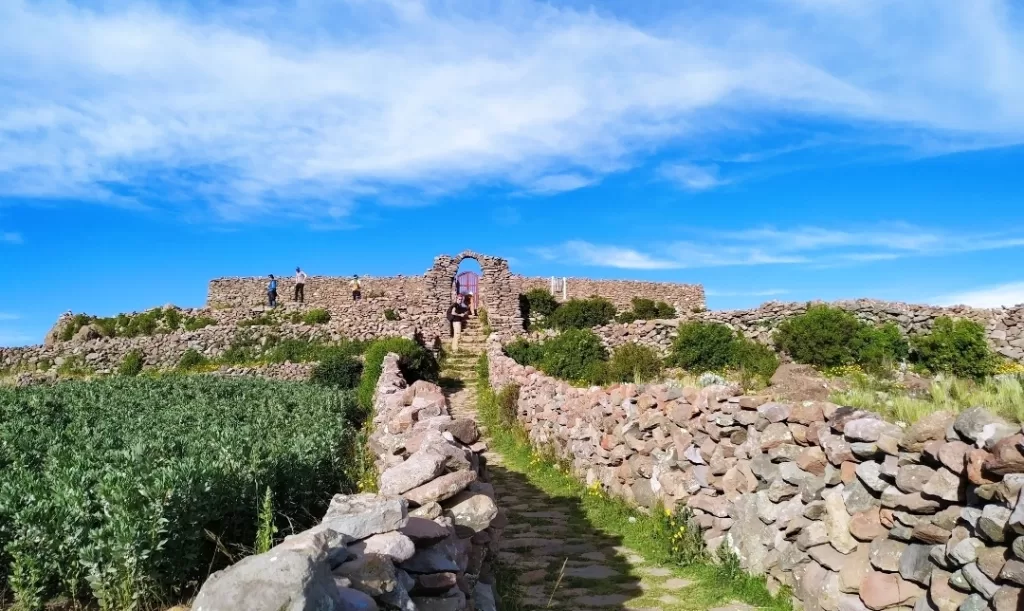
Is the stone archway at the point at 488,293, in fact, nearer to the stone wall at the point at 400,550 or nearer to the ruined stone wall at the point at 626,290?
the ruined stone wall at the point at 626,290

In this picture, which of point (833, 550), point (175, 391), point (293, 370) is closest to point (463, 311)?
point (293, 370)

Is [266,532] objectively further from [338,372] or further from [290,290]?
[290,290]

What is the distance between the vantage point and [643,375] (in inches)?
659

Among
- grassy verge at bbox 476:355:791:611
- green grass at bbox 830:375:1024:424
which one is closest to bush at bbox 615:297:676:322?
grassy verge at bbox 476:355:791:611

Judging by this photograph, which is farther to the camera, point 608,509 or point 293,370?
point 293,370

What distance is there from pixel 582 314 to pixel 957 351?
69.3 feet

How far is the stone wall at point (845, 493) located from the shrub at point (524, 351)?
14116mm

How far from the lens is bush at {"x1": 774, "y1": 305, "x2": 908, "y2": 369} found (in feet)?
56.4

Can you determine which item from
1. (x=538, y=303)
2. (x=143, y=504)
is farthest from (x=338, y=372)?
(x=143, y=504)

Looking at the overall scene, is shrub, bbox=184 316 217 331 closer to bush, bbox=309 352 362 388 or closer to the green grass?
bush, bbox=309 352 362 388

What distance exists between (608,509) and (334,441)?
3.68 metres

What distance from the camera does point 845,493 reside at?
6004 millimetres

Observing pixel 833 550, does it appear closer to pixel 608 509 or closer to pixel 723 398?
pixel 723 398

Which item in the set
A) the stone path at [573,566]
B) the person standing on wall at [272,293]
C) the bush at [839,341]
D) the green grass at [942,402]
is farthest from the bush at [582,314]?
the green grass at [942,402]
